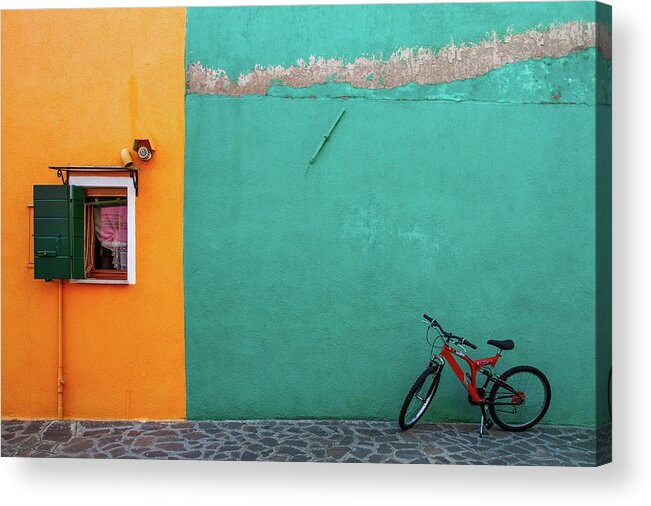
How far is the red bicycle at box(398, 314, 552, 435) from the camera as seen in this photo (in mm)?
6117

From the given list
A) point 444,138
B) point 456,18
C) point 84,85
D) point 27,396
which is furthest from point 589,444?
point 84,85

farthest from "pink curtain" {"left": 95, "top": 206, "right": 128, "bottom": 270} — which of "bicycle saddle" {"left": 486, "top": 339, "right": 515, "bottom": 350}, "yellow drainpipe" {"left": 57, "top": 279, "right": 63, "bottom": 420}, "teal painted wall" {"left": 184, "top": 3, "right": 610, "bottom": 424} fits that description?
"bicycle saddle" {"left": 486, "top": 339, "right": 515, "bottom": 350}

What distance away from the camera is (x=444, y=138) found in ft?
20.9

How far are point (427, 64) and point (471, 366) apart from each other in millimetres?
3220

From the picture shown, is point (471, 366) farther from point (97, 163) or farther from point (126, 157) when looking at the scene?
point (97, 163)

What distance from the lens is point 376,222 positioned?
6.41m

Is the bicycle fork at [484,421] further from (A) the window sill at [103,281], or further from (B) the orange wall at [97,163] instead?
(A) the window sill at [103,281]

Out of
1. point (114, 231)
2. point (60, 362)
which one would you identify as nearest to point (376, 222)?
point (114, 231)

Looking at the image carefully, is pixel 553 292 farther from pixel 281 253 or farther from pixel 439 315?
pixel 281 253

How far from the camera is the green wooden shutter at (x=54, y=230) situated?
6.28 metres

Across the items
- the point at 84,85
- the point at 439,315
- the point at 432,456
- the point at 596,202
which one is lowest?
the point at 432,456

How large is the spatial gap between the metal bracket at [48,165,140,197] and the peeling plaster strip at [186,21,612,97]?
127cm

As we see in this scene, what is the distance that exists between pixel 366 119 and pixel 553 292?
273cm

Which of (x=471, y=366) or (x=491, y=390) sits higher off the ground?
(x=471, y=366)
